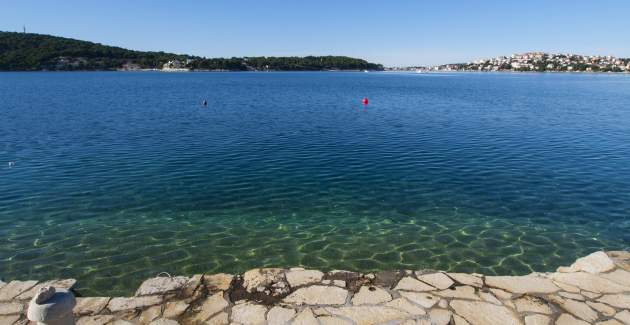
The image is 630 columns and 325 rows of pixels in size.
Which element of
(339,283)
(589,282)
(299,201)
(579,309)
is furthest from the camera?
(299,201)

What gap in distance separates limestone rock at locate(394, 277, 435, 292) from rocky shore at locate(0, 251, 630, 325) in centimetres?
3

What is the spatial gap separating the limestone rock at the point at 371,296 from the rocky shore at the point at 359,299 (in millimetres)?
24

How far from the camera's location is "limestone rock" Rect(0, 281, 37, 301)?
29.9 ft

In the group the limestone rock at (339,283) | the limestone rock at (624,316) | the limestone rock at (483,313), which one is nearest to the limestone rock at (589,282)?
the limestone rock at (624,316)

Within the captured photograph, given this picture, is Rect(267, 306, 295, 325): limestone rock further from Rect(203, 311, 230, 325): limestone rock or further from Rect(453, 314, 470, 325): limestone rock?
Rect(453, 314, 470, 325): limestone rock

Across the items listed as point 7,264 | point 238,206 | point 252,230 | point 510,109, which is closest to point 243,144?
point 238,206

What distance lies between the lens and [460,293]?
9164 mm

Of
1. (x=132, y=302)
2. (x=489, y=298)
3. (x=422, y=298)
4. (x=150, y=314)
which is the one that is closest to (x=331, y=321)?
(x=422, y=298)

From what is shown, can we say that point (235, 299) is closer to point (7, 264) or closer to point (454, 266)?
point (454, 266)

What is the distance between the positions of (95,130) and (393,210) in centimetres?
3025

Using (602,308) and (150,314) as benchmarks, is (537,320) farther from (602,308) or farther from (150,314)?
(150,314)

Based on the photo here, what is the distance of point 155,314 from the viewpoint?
837 cm

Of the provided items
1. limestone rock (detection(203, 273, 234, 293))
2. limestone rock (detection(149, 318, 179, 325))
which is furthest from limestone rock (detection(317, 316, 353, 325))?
limestone rock (detection(149, 318, 179, 325))

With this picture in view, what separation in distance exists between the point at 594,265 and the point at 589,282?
44.2 inches
